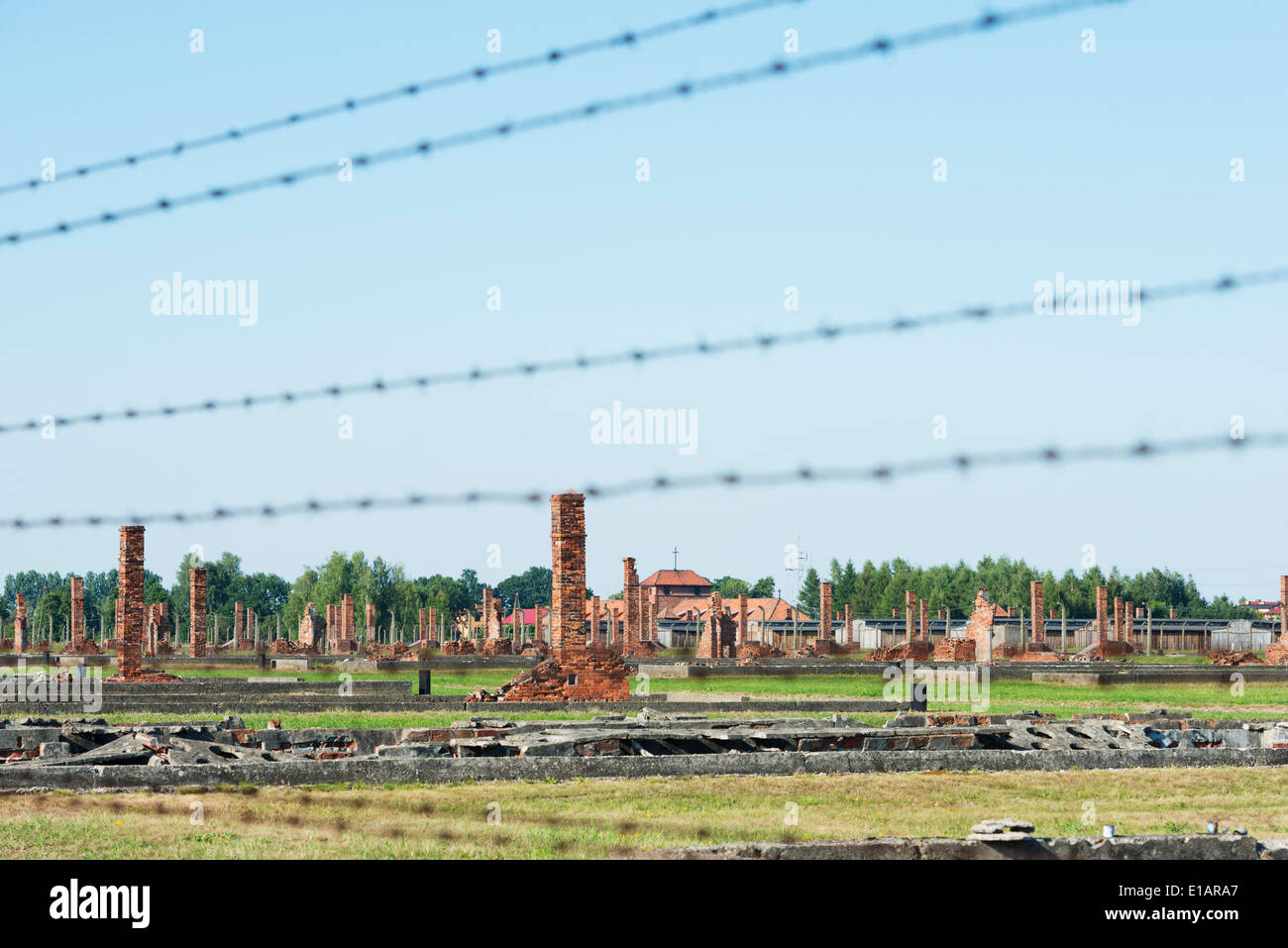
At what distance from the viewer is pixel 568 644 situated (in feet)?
87.6

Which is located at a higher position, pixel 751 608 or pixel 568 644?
pixel 568 644

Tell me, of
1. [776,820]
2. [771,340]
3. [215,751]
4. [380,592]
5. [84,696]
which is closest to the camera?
[771,340]

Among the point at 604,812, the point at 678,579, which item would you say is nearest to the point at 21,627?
the point at 604,812

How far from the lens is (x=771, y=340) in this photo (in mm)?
9086

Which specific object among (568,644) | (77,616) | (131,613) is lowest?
(77,616)

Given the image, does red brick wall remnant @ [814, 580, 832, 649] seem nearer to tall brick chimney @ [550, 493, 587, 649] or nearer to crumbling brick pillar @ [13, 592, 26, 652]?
crumbling brick pillar @ [13, 592, 26, 652]

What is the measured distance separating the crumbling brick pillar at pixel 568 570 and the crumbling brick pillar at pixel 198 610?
21107 millimetres

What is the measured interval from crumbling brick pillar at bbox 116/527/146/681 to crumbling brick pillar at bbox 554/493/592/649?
10097mm

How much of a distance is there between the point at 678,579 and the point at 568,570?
110m

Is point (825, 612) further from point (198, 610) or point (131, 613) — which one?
point (131, 613)

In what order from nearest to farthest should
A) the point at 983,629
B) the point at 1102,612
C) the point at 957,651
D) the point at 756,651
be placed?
the point at 983,629 < the point at 957,651 < the point at 756,651 < the point at 1102,612
